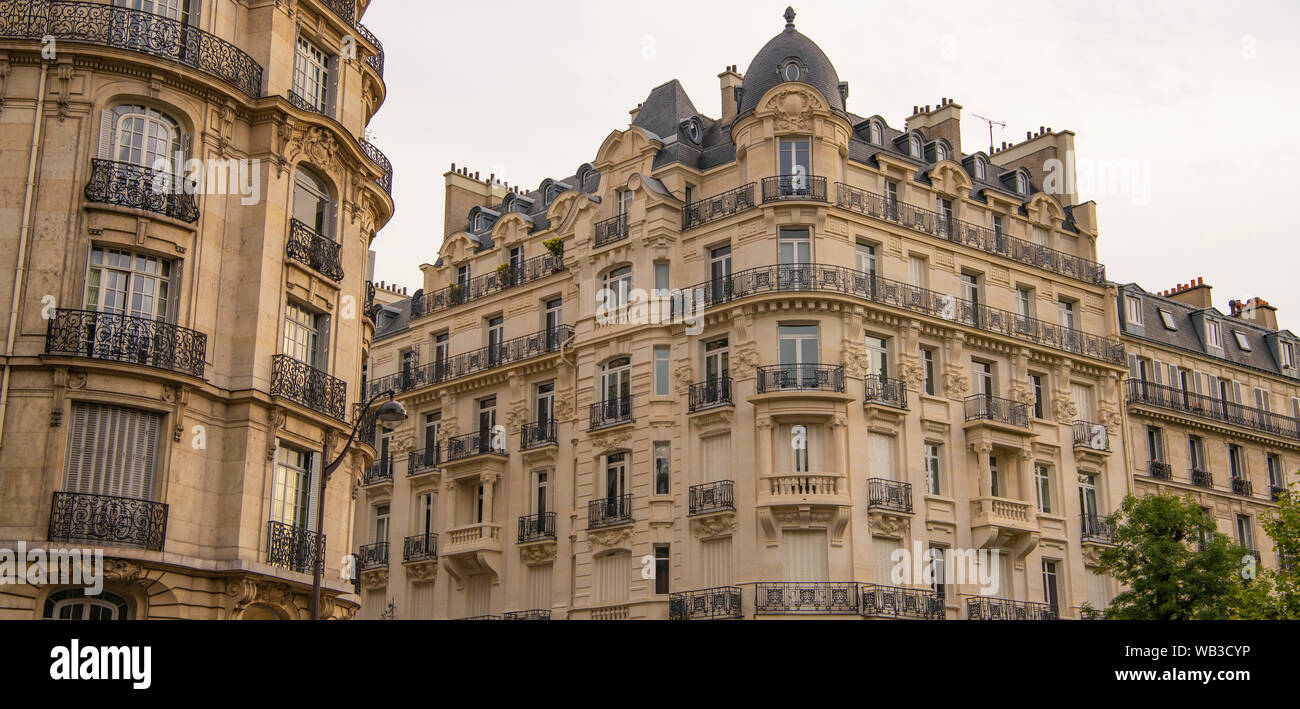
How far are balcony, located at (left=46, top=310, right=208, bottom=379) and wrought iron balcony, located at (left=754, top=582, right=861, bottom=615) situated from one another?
62.0ft

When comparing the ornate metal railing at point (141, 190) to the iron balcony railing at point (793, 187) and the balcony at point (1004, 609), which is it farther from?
the balcony at point (1004, 609)

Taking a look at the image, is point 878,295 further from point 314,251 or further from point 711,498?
point 314,251

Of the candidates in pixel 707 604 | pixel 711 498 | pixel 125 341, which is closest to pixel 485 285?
pixel 711 498

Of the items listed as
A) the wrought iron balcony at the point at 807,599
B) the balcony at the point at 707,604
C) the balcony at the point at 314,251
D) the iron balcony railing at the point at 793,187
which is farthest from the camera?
the iron balcony railing at the point at 793,187

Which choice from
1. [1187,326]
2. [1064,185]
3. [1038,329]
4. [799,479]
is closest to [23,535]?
[799,479]

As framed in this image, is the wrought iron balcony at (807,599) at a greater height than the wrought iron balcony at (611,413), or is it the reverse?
the wrought iron balcony at (611,413)

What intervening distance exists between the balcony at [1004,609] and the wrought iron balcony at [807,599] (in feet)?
14.5

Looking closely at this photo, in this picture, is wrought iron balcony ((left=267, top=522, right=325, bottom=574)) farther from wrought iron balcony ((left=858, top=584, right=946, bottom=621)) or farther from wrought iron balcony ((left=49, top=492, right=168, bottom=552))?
wrought iron balcony ((left=858, top=584, right=946, bottom=621))

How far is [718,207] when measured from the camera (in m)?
40.6

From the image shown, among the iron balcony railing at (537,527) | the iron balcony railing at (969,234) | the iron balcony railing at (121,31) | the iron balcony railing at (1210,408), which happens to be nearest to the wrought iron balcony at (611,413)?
the iron balcony railing at (537,527)

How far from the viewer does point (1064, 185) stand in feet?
157

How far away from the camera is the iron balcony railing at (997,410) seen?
4053 cm

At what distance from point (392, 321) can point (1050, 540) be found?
26738mm

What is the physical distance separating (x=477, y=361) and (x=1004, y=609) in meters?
19.5
